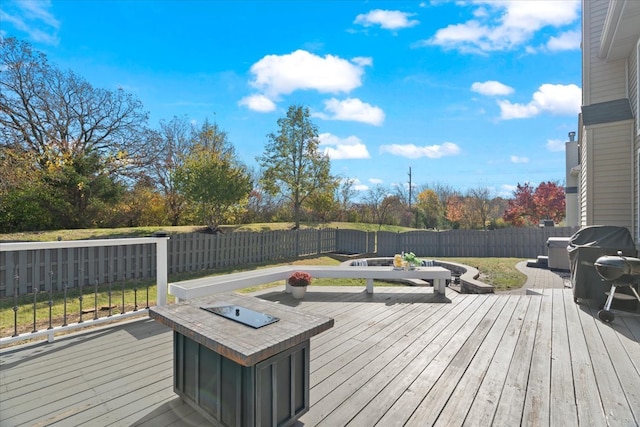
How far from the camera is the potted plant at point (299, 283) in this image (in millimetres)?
4746

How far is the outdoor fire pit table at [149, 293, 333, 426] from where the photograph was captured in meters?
1.57

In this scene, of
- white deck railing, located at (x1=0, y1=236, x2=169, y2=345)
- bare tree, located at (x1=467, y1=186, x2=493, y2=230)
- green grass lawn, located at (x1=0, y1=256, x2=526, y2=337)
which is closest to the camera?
white deck railing, located at (x1=0, y1=236, x2=169, y2=345)

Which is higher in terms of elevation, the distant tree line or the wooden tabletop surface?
the distant tree line

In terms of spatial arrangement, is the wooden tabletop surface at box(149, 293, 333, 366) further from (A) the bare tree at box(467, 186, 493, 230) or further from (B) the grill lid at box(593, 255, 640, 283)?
(A) the bare tree at box(467, 186, 493, 230)

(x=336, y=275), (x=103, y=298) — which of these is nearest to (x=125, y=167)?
(x=103, y=298)

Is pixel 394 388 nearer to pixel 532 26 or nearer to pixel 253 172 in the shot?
pixel 532 26

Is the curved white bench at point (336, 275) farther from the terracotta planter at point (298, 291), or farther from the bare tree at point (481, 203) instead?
the bare tree at point (481, 203)

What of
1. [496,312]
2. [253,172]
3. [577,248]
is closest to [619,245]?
[577,248]

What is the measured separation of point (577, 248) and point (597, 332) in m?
1.37

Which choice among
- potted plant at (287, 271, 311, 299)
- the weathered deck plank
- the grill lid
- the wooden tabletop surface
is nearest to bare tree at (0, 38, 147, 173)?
potted plant at (287, 271, 311, 299)

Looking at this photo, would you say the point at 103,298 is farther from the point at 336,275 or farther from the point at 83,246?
the point at 336,275

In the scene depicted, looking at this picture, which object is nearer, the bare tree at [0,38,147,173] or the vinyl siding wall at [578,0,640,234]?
the vinyl siding wall at [578,0,640,234]

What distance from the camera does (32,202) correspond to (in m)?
9.68

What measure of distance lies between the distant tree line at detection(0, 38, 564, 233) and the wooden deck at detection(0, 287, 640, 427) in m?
6.92
